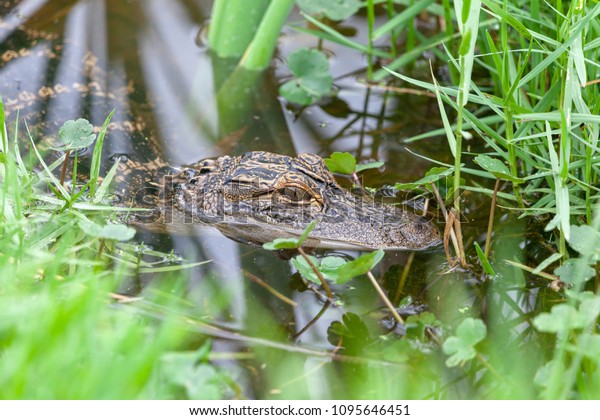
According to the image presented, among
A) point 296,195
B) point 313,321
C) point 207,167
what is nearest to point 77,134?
point 207,167

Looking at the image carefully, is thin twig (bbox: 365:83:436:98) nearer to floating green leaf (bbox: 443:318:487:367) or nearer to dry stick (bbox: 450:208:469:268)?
dry stick (bbox: 450:208:469:268)

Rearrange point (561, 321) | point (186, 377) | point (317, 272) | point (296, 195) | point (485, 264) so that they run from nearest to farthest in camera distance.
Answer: point (186, 377) < point (561, 321) < point (317, 272) < point (485, 264) < point (296, 195)

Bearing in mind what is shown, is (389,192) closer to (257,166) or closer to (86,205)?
(257,166)

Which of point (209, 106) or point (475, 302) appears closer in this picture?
point (475, 302)

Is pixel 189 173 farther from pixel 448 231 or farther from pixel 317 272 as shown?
pixel 448 231

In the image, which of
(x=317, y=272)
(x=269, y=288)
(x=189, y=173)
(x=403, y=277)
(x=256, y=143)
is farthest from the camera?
(x=256, y=143)

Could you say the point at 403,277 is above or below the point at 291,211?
below

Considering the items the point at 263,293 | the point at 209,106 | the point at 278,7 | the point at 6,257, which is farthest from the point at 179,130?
the point at 6,257

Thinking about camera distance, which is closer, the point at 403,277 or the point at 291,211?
the point at 403,277

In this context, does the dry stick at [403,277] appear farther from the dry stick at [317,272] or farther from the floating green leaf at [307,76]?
the floating green leaf at [307,76]
